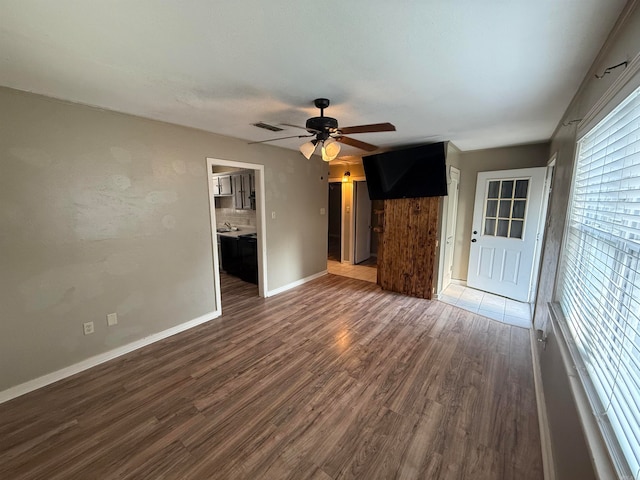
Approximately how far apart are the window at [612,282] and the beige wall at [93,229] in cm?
331

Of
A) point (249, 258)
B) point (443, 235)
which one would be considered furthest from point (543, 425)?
point (249, 258)

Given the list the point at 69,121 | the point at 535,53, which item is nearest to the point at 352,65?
the point at 535,53

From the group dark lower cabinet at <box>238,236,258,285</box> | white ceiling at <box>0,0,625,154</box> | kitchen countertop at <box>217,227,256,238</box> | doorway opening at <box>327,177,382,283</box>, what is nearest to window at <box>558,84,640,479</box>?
white ceiling at <box>0,0,625,154</box>

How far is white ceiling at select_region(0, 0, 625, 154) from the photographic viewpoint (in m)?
1.12

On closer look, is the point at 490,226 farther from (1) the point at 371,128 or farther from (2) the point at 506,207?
(1) the point at 371,128

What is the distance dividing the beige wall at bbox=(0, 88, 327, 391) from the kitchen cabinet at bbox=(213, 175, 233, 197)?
191 cm

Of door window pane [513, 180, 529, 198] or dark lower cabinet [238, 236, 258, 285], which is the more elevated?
door window pane [513, 180, 529, 198]

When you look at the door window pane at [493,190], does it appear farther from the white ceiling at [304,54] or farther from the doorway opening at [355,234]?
the doorway opening at [355,234]

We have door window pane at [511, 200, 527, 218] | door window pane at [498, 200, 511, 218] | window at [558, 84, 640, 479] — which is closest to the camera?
window at [558, 84, 640, 479]

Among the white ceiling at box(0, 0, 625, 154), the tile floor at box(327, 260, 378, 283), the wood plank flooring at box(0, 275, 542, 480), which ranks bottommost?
the wood plank flooring at box(0, 275, 542, 480)

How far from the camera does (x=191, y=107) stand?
2238 mm

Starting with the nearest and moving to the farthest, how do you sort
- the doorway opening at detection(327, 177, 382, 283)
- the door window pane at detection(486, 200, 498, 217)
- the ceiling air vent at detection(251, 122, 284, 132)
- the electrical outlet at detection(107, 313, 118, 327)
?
the electrical outlet at detection(107, 313, 118, 327)
the ceiling air vent at detection(251, 122, 284, 132)
the door window pane at detection(486, 200, 498, 217)
the doorway opening at detection(327, 177, 382, 283)

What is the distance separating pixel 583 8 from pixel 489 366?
8.28ft

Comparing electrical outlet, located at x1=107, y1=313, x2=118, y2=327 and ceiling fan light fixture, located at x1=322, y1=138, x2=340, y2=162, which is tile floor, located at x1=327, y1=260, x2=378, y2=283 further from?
electrical outlet, located at x1=107, y1=313, x2=118, y2=327
